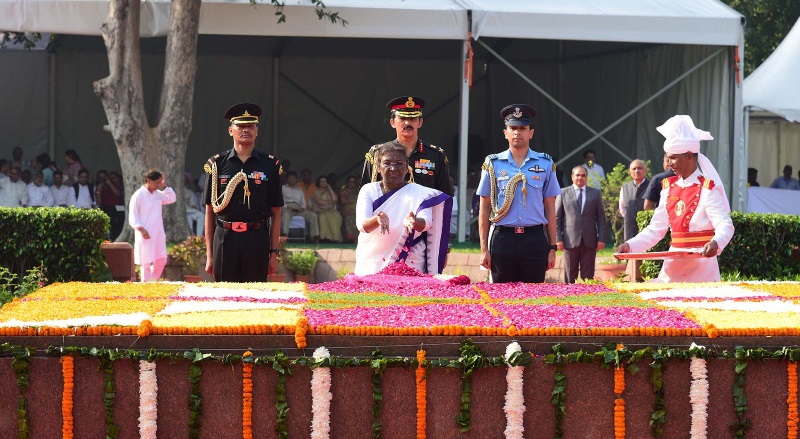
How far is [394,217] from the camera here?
20.8ft

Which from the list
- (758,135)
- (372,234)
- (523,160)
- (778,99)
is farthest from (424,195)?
(758,135)

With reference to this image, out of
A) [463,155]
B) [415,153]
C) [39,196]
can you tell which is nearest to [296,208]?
[463,155]

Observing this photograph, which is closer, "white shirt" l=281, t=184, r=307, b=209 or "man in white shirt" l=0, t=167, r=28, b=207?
"man in white shirt" l=0, t=167, r=28, b=207

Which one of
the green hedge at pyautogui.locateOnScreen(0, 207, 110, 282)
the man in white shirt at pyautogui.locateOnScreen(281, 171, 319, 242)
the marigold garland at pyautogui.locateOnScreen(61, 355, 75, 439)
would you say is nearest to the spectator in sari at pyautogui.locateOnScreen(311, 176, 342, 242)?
the man in white shirt at pyautogui.locateOnScreen(281, 171, 319, 242)

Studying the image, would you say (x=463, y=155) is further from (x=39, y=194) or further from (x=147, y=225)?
(x=39, y=194)

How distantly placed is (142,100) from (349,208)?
170 inches

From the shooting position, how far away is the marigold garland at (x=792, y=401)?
429 cm

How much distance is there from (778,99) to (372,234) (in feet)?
45.1

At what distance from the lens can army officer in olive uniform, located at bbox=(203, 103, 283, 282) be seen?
743 cm

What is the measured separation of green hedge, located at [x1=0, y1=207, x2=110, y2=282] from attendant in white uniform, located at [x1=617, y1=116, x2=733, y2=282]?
201 inches

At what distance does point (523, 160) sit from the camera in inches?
289

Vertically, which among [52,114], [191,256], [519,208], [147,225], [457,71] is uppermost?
[457,71]

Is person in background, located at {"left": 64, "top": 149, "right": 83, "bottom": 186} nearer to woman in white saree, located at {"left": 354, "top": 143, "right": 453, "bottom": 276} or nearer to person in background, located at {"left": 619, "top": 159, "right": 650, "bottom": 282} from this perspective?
person in background, located at {"left": 619, "top": 159, "right": 650, "bottom": 282}

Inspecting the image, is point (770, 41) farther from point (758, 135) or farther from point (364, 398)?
point (364, 398)
